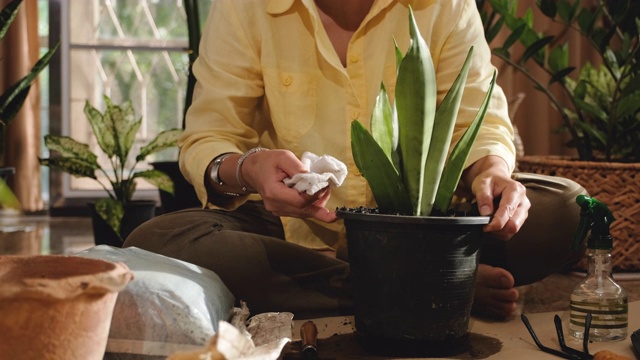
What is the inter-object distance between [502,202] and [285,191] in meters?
0.32

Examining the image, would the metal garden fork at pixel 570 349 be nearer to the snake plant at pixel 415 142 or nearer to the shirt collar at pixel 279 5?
the snake plant at pixel 415 142

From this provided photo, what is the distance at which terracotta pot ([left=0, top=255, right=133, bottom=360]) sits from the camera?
908mm

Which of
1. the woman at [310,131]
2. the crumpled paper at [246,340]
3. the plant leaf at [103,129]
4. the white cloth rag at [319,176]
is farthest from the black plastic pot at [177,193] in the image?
the white cloth rag at [319,176]

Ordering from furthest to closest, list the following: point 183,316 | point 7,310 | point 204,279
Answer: point 204,279 < point 183,316 < point 7,310

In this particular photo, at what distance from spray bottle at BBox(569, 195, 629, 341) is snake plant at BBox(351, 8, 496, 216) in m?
0.25

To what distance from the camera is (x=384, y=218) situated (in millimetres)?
1207

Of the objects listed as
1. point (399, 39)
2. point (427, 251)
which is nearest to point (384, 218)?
point (427, 251)

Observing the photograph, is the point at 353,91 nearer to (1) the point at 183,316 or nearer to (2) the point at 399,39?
(2) the point at 399,39

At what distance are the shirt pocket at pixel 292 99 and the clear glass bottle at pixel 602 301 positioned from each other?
1.89 feet

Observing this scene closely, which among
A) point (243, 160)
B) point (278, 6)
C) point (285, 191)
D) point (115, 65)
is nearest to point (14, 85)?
point (278, 6)

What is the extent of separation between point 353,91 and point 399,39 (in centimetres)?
13

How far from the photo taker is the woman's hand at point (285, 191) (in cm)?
126

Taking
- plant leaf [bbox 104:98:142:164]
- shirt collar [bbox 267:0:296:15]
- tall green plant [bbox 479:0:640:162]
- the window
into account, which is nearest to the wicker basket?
tall green plant [bbox 479:0:640:162]

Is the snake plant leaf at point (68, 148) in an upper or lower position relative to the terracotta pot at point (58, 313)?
lower
